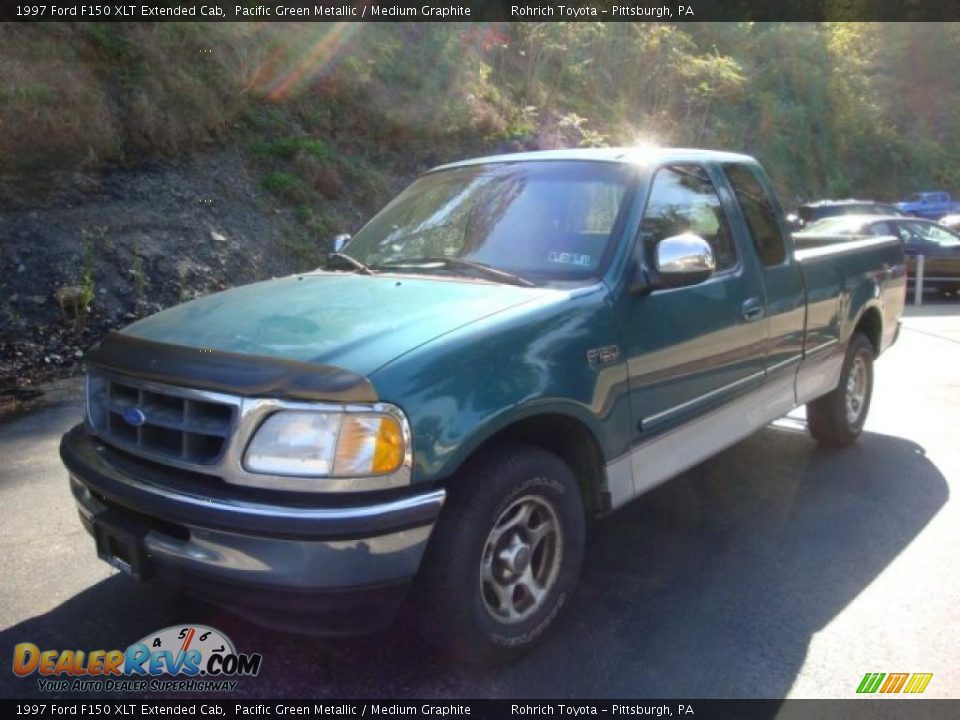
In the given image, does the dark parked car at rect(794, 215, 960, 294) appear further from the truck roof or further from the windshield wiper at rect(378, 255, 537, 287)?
the windshield wiper at rect(378, 255, 537, 287)

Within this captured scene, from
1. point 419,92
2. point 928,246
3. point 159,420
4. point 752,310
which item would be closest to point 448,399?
point 159,420

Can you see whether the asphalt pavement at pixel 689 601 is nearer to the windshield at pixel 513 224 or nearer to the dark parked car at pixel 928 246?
the windshield at pixel 513 224

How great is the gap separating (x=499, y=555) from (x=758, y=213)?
2.79 m

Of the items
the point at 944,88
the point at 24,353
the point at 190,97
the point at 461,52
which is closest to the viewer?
the point at 24,353

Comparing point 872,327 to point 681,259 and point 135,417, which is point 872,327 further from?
point 135,417

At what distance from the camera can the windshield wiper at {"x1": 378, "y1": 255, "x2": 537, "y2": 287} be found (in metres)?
3.48

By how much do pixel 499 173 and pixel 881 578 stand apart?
8.80 ft

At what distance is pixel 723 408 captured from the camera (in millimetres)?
4160

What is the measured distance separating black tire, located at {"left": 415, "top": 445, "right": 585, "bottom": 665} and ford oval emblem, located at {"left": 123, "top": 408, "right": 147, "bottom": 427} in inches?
43.3

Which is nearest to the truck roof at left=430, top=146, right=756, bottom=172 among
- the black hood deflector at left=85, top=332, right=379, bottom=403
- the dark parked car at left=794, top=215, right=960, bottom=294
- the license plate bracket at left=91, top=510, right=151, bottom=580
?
the black hood deflector at left=85, top=332, right=379, bottom=403

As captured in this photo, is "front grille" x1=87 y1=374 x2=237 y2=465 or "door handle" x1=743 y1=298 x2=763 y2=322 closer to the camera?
"front grille" x1=87 y1=374 x2=237 y2=465

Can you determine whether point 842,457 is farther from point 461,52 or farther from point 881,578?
point 461,52

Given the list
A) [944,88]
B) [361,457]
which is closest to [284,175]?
[361,457]

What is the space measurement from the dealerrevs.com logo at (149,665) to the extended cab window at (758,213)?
3.34 meters
